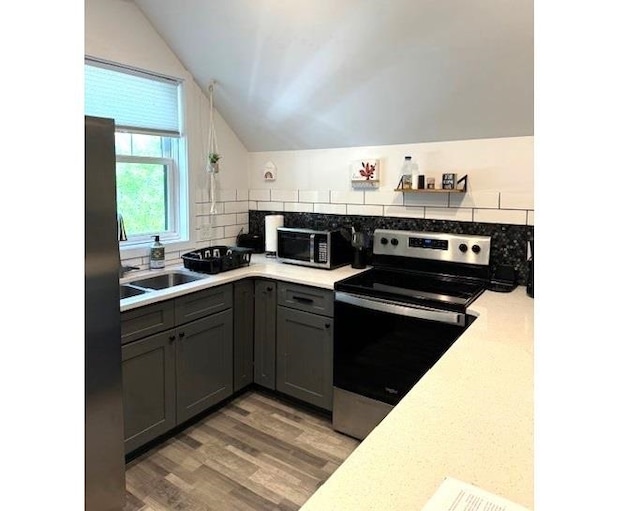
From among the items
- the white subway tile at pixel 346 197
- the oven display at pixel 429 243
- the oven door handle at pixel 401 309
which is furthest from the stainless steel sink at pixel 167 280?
the oven display at pixel 429 243

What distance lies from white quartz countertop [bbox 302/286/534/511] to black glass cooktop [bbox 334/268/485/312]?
0.67 m

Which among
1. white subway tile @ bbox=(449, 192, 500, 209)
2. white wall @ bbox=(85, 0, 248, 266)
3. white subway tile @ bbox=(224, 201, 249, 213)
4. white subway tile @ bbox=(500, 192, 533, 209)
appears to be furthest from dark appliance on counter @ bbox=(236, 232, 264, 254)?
white subway tile @ bbox=(500, 192, 533, 209)

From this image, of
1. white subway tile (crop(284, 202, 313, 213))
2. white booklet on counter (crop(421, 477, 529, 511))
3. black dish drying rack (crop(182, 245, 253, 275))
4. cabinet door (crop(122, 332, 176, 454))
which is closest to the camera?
white booklet on counter (crop(421, 477, 529, 511))

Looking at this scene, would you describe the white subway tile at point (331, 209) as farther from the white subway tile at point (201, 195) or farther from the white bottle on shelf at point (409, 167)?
the white subway tile at point (201, 195)

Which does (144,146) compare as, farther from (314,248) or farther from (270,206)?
(314,248)

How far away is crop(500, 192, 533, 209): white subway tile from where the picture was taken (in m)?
2.50

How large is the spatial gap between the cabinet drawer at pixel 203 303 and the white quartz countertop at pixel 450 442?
1.54 m

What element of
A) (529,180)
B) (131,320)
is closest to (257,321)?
(131,320)

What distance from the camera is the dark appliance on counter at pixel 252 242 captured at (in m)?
3.61

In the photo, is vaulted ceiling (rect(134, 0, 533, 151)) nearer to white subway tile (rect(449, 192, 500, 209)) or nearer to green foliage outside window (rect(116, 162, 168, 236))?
white subway tile (rect(449, 192, 500, 209))
